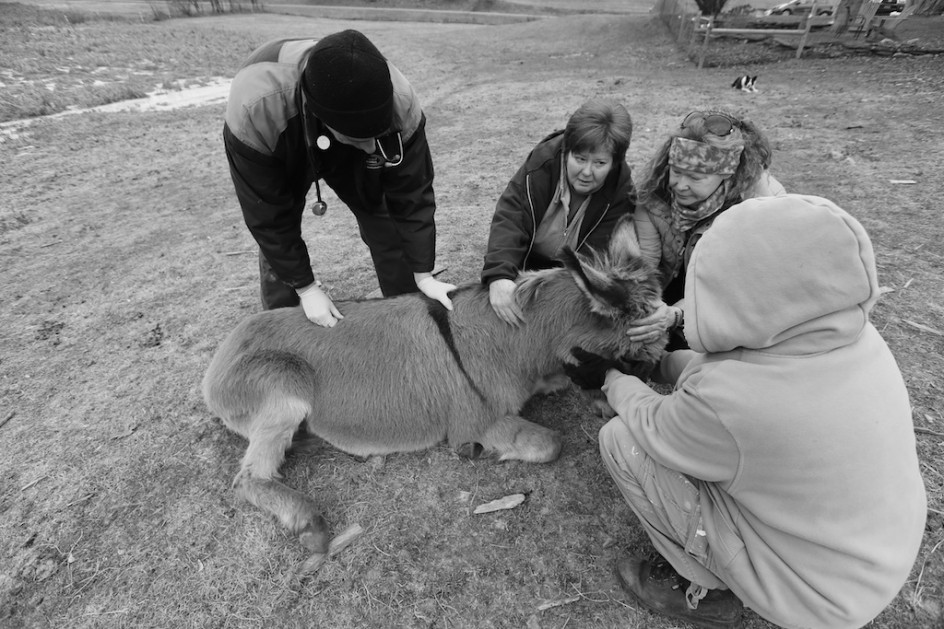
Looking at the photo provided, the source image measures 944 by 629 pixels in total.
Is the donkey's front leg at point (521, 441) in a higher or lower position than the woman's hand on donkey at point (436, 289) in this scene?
lower

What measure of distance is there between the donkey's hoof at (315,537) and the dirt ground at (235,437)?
0.44 ft

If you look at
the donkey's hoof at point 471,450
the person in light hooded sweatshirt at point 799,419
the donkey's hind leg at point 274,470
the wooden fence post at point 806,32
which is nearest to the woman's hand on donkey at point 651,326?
the person in light hooded sweatshirt at point 799,419

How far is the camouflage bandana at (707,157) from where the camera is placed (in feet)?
9.88

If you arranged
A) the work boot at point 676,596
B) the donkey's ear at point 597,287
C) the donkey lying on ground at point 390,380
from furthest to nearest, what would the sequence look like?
the donkey lying on ground at point 390,380 → the donkey's ear at point 597,287 → the work boot at point 676,596

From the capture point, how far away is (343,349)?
3223 mm

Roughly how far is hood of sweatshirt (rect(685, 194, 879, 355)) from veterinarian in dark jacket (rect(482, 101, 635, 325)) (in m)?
1.59

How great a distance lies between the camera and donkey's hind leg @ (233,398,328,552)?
2949 mm

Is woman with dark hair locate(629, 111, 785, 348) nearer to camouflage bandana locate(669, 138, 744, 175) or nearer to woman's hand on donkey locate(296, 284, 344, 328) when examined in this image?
camouflage bandana locate(669, 138, 744, 175)

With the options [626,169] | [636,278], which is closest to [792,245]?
[636,278]

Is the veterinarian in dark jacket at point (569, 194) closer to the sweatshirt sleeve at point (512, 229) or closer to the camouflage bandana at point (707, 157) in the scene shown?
the sweatshirt sleeve at point (512, 229)

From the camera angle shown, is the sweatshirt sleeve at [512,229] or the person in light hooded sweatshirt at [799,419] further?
the sweatshirt sleeve at [512,229]

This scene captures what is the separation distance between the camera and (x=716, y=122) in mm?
3049

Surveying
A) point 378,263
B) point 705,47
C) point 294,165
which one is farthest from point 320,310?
point 705,47

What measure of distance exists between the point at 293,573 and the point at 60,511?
5.91ft
